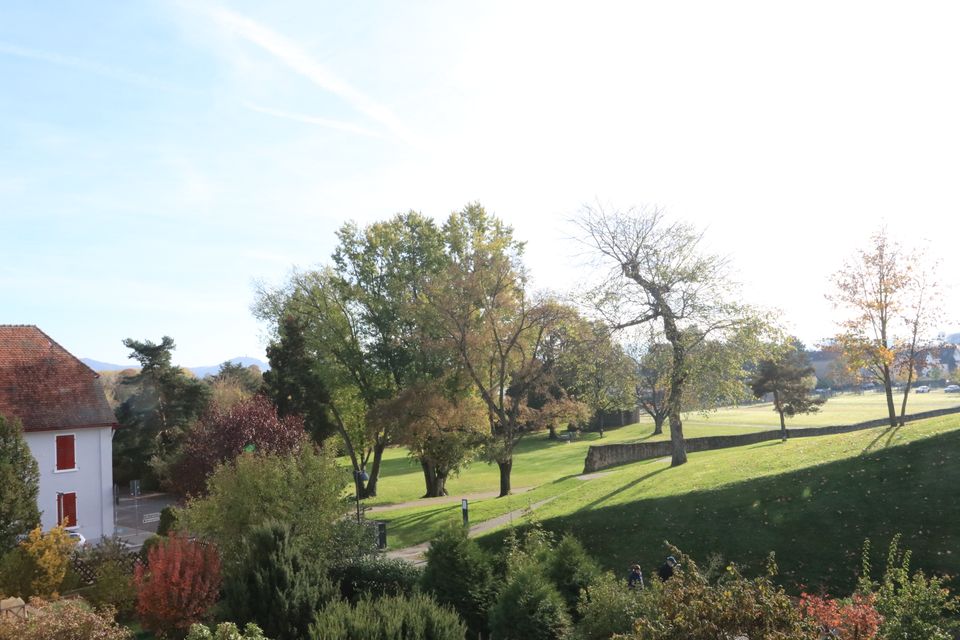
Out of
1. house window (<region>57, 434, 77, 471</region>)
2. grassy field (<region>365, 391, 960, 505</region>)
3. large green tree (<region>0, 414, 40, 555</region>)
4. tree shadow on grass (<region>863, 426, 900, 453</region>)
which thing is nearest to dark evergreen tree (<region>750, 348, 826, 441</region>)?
grassy field (<region>365, 391, 960, 505</region>)

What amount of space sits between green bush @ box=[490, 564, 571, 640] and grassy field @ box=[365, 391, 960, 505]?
27314 mm

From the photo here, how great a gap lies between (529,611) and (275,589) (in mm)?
5084

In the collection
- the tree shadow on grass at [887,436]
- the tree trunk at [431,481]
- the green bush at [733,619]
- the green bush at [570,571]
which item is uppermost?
the tree shadow on grass at [887,436]

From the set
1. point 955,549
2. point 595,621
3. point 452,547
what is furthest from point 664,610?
point 955,549

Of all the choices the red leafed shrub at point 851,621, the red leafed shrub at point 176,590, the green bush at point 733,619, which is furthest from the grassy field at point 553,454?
the green bush at point 733,619

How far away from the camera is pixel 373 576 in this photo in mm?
16828

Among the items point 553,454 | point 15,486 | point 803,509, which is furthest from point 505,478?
point 553,454

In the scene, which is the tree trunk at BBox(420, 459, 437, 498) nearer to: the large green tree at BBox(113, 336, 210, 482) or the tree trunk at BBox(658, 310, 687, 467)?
the tree trunk at BBox(658, 310, 687, 467)

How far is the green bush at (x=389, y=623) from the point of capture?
10531mm

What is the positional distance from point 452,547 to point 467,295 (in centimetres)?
1853

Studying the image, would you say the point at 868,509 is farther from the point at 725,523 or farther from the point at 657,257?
the point at 657,257

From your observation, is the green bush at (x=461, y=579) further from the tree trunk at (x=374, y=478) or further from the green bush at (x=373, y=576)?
the tree trunk at (x=374, y=478)

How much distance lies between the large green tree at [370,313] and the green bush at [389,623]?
26355mm

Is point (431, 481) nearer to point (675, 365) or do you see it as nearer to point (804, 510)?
point (675, 365)
